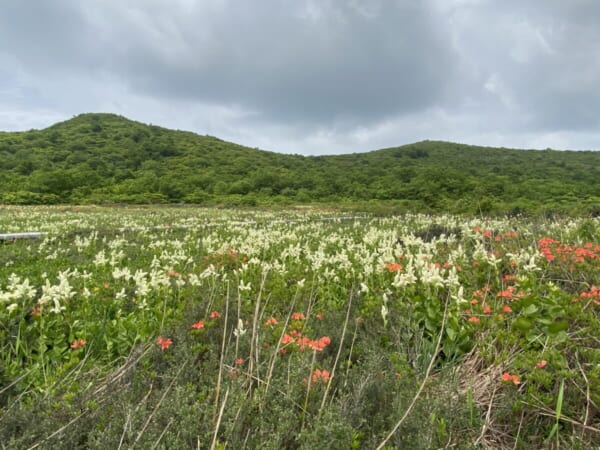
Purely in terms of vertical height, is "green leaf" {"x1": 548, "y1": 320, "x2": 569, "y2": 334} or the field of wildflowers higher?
"green leaf" {"x1": 548, "y1": 320, "x2": 569, "y2": 334}

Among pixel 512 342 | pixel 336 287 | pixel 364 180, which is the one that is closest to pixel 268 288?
pixel 336 287

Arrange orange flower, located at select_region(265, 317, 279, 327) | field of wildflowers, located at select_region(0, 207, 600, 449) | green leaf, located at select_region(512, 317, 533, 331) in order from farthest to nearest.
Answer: orange flower, located at select_region(265, 317, 279, 327)
green leaf, located at select_region(512, 317, 533, 331)
field of wildflowers, located at select_region(0, 207, 600, 449)

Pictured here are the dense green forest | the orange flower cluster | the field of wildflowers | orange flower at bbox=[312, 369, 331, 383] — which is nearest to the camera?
the field of wildflowers

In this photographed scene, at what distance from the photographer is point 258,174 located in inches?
2904

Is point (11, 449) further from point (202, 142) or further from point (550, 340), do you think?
point (202, 142)

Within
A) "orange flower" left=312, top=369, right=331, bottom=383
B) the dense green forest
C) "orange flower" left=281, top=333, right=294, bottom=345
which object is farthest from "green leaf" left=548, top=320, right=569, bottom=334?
the dense green forest

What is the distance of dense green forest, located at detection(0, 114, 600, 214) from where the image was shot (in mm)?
47406

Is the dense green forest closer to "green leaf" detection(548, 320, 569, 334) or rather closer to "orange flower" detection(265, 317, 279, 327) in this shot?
"green leaf" detection(548, 320, 569, 334)

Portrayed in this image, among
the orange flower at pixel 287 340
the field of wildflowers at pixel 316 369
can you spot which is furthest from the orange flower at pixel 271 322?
the orange flower at pixel 287 340

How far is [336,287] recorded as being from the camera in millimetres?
6211

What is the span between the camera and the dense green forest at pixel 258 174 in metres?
47.4

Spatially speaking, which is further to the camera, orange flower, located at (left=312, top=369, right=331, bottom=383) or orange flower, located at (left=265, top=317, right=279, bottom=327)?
orange flower, located at (left=265, top=317, right=279, bottom=327)

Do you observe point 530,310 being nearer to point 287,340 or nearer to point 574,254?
point 287,340

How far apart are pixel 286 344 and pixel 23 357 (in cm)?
322
